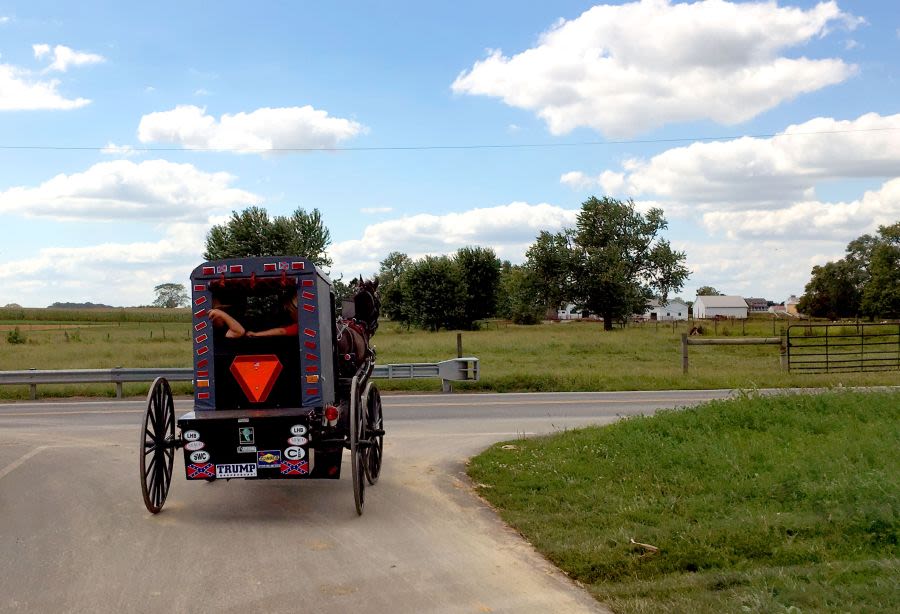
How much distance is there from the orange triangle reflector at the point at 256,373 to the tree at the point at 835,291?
359ft

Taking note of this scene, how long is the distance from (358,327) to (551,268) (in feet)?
207

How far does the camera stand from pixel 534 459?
10.4 meters

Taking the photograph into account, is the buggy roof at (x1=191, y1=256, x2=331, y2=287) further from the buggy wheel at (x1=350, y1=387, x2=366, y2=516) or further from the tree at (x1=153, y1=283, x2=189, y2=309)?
the tree at (x1=153, y1=283, x2=189, y2=309)

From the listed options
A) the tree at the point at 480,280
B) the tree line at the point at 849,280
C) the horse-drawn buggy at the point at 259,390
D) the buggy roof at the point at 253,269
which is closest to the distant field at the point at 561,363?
the horse-drawn buggy at the point at 259,390

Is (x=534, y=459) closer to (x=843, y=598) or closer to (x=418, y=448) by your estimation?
(x=418, y=448)

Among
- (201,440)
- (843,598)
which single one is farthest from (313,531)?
(843,598)

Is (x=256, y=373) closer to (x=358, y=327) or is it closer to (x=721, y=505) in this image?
(x=358, y=327)

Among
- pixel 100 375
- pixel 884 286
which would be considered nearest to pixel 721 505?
pixel 100 375

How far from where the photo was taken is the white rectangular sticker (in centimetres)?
793

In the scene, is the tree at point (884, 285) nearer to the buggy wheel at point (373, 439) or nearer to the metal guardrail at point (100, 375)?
the metal guardrail at point (100, 375)

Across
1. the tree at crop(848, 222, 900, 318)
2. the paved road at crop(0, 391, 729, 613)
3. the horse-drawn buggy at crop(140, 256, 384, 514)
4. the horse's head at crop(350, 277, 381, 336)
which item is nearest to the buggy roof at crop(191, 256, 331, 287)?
the horse-drawn buggy at crop(140, 256, 384, 514)

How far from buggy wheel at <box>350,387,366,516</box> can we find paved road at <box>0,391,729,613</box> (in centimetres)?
26

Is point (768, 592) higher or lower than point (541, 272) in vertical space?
lower

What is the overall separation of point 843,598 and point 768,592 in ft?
1.39
